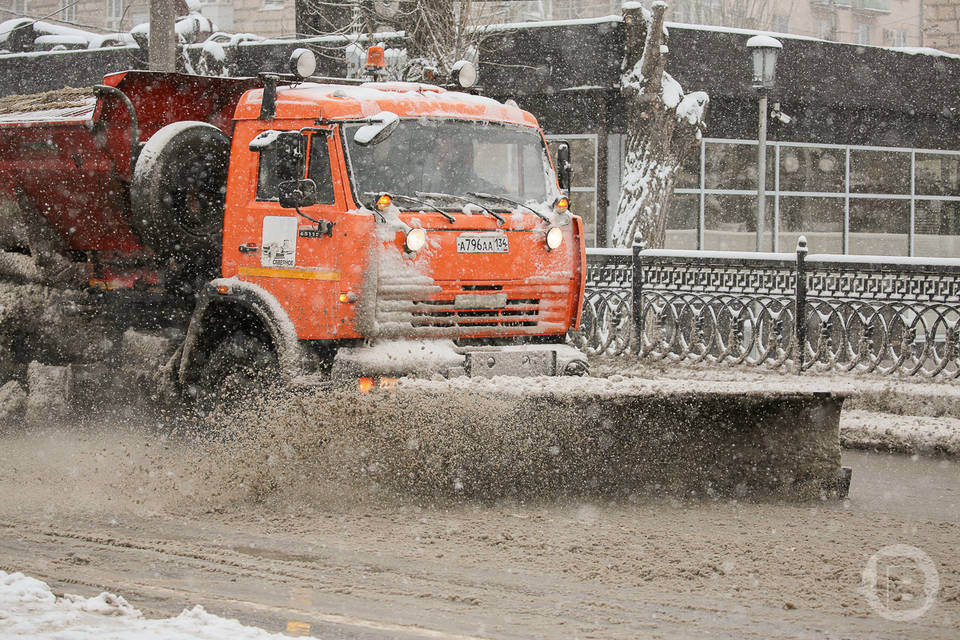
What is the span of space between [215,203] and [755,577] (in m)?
5.23

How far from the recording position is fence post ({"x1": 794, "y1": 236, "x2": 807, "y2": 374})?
12742 millimetres

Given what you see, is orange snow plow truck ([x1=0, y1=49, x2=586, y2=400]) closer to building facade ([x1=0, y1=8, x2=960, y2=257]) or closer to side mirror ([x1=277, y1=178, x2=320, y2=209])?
side mirror ([x1=277, y1=178, x2=320, y2=209])

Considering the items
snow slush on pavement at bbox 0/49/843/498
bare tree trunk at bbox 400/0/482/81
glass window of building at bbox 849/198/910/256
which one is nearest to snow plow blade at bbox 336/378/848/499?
snow slush on pavement at bbox 0/49/843/498

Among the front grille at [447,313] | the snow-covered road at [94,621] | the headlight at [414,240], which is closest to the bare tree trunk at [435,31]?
the front grille at [447,313]

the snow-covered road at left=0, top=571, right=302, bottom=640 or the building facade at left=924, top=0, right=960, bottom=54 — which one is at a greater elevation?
the building facade at left=924, top=0, right=960, bottom=54

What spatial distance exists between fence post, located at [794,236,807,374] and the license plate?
5433 mm

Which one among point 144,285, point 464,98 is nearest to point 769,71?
point 464,98

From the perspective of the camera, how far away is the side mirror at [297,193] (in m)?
8.02

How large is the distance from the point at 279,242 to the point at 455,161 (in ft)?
4.39

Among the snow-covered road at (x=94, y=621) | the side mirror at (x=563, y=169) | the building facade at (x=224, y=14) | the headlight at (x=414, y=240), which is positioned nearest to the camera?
the snow-covered road at (x=94, y=621)

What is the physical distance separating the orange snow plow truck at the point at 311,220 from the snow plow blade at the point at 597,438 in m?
0.74

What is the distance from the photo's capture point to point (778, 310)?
43.3 feet

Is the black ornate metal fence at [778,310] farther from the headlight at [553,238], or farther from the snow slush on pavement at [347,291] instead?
the headlight at [553,238]

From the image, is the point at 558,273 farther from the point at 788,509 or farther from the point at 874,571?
the point at 874,571
